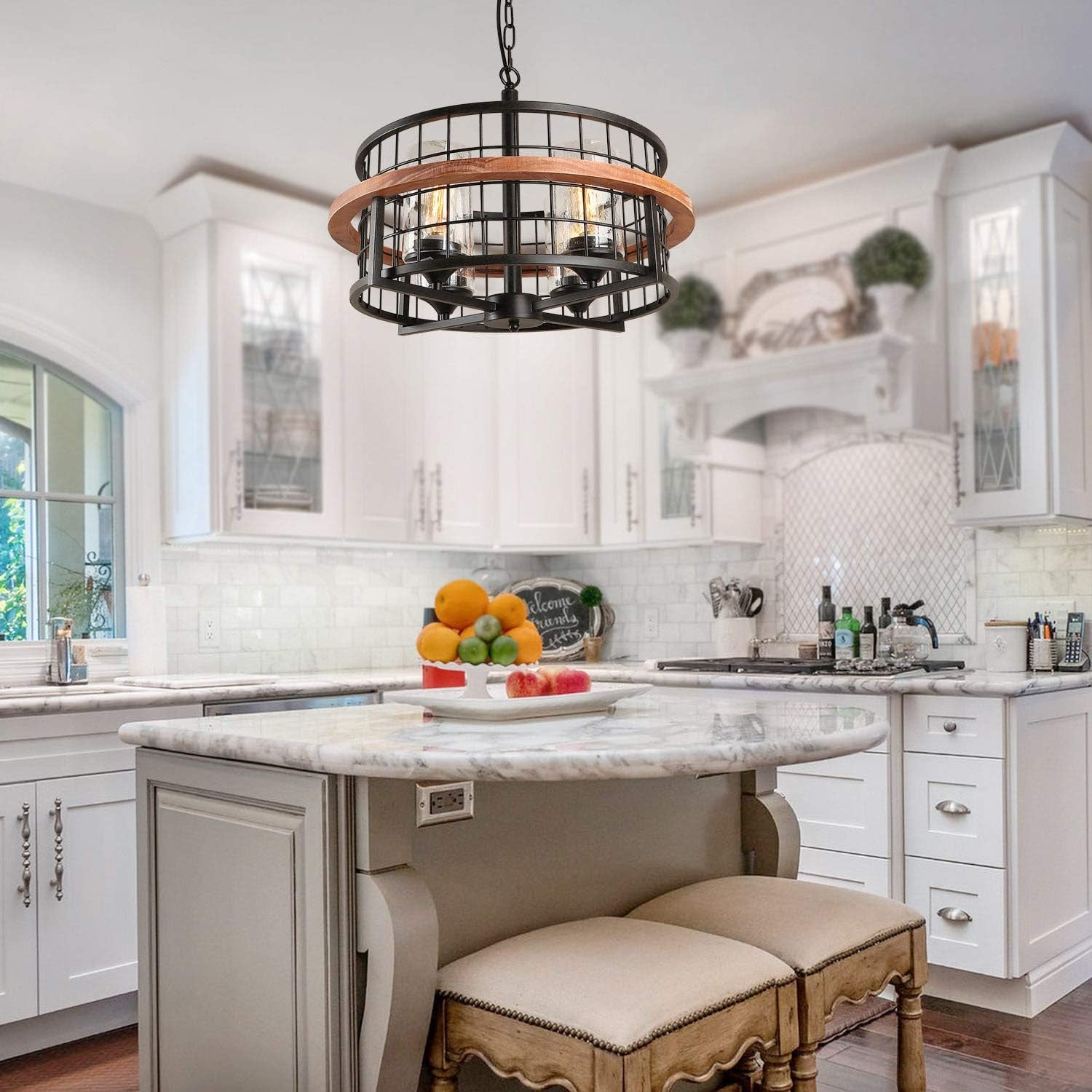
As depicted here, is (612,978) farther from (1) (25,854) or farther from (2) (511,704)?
(1) (25,854)

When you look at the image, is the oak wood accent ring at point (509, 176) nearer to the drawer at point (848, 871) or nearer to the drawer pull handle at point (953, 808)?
the drawer pull handle at point (953, 808)

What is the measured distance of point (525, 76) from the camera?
3.20m

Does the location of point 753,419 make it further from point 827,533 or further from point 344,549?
point 344,549

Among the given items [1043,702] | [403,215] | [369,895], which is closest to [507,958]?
[369,895]

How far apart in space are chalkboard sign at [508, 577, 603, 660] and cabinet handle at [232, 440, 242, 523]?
1344mm

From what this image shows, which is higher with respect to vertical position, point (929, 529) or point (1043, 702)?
point (929, 529)

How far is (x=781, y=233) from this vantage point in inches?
156

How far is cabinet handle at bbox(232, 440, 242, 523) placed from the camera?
3.80 m

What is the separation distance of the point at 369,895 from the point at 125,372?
2782mm

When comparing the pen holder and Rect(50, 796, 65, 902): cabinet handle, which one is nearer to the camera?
Rect(50, 796, 65, 902): cabinet handle

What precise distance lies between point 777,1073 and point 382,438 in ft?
9.62

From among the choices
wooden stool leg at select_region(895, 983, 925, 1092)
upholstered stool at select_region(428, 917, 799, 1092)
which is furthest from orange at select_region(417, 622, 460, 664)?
wooden stool leg at select_region(895, 983, 925, 1092)

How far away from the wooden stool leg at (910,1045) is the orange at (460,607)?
0.99 metres

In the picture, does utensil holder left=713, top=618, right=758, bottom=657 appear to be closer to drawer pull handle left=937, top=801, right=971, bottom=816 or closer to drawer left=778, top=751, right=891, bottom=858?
drawer left=778, top=751, right=891, bottom=858
